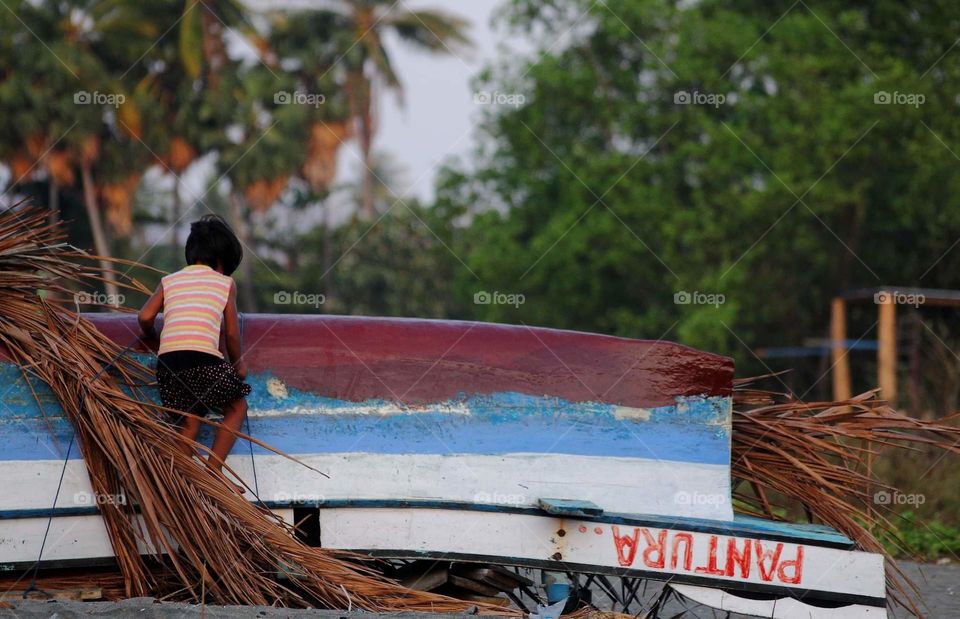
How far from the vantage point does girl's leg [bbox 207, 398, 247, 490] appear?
442cm

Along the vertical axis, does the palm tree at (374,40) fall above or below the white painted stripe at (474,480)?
above

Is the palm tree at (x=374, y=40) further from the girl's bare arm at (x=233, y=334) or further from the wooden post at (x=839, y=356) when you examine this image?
the girl's bare arm at (x=233, y=334)

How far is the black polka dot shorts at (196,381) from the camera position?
4426mm

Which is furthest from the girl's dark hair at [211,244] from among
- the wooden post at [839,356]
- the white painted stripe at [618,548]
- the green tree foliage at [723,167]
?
the green tree foliage at [723,167]

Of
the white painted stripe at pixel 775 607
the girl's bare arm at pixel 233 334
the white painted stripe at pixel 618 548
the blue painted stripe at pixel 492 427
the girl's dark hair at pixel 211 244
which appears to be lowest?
the white painted stripe at pixel 775 607

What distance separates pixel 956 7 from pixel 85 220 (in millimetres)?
21797

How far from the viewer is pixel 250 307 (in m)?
31.1

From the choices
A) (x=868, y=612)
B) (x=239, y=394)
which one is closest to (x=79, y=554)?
(x=239, y=394)

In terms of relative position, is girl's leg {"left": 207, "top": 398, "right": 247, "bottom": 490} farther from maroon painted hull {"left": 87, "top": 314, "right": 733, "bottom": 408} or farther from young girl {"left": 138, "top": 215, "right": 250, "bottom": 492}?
maroon painted hull {"left": 87, "top": 314, "right": 733, "bottom": 408}

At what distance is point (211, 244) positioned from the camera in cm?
476

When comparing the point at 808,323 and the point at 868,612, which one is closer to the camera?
the point at 868,612

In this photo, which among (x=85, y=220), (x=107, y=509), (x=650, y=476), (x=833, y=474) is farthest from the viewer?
(x=85, y=220)

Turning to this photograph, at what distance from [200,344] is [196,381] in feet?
0.50

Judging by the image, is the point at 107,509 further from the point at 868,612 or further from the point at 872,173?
the point at 872,173
